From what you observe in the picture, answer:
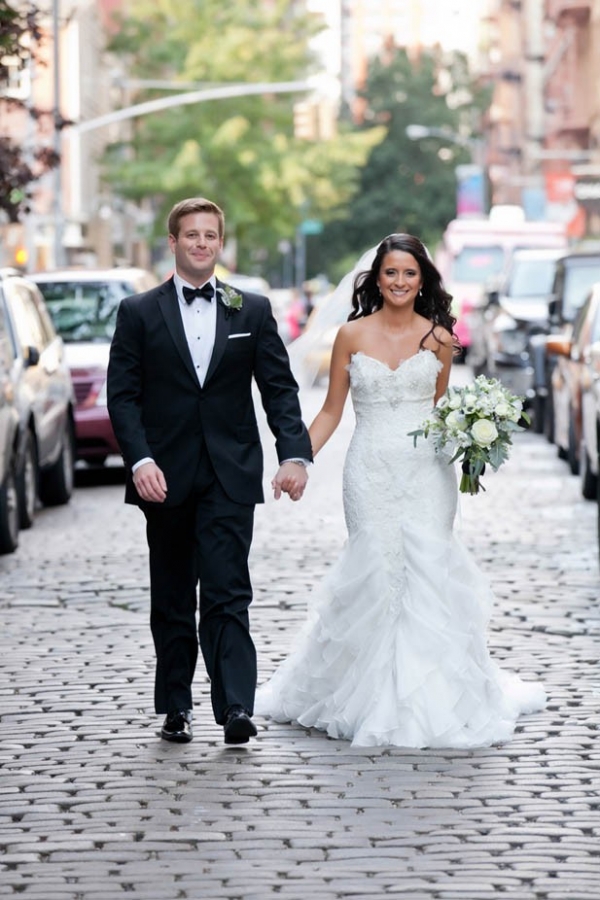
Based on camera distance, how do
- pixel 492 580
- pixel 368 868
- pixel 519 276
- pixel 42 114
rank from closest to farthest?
pixel 368 868 < pixel 492 580 < pixel 42 114 < pixel 519 276

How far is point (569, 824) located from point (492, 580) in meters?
6.15

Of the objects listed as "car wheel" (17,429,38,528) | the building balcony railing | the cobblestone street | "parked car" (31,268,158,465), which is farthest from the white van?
the cobblestone street

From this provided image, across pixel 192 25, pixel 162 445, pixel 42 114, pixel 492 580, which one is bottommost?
pixel 492 580

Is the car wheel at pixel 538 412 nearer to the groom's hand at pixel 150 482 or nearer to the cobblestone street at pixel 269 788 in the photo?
the cobblestone street at pixel 269 788

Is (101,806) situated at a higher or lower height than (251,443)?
lower

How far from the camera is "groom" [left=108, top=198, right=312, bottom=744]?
7.70 m

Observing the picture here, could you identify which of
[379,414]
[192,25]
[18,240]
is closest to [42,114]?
[379,414]

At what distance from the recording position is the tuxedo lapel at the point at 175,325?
7691 millimetres

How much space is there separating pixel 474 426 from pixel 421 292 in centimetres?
60

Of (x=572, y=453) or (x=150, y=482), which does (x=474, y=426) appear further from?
(x=572, y=453)

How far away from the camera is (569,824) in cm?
654

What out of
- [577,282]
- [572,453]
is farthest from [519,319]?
[572,453]

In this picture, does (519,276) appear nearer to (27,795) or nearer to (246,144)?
(27,795)

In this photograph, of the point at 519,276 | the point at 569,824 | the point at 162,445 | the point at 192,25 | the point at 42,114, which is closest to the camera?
the point at 569,824
